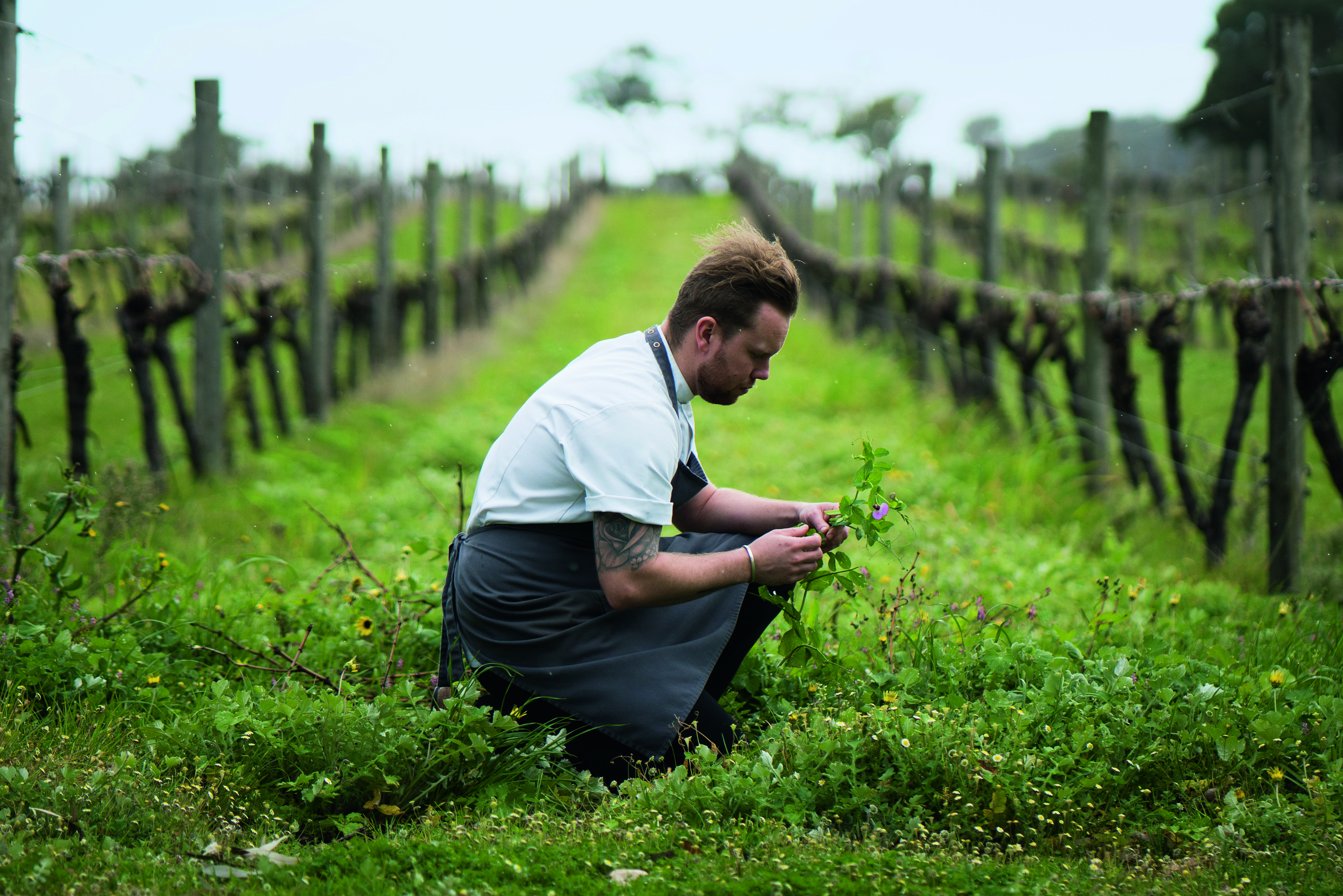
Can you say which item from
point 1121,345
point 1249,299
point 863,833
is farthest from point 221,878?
point 1121,345

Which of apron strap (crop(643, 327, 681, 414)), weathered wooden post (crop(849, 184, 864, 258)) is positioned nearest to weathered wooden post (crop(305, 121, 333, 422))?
apron strap (crop(643, 327, 681, 414))

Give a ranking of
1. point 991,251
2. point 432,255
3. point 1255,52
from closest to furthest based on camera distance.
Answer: point 991,251, point 432,255, point 1255,52

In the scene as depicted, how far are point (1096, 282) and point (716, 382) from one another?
15.1 feet

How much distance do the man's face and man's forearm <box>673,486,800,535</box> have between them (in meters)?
0.40

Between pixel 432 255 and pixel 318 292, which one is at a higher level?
pixel 432 255

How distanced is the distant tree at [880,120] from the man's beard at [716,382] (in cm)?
7312

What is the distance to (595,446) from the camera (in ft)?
9.12

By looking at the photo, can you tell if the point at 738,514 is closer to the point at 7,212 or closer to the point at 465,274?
the point at 7,212

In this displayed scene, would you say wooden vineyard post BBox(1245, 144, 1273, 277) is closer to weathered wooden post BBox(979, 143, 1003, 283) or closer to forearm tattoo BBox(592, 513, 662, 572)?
weathered wooden post BBox(979, 143, 1003, 283)

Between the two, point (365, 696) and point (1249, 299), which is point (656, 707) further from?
point (1249, 299)

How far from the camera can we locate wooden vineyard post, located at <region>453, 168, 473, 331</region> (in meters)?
15.7

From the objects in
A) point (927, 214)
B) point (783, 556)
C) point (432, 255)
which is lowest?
point (783, 556)

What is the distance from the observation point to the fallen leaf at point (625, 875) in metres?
2.30

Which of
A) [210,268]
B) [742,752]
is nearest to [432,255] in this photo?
[210,268]
